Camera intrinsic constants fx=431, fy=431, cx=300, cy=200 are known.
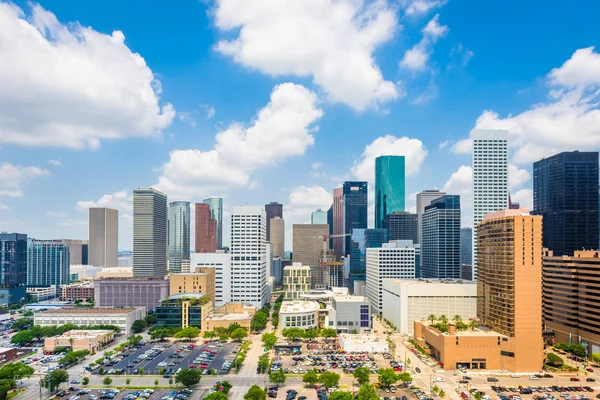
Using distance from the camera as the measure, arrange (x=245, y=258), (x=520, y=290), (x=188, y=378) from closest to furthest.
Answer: (x=188, y=378)
(x=520, y=290)
(x=245, y=258)

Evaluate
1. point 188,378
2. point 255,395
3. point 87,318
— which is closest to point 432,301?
point 255,395

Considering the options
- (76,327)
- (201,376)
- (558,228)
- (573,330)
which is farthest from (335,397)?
(558,228)

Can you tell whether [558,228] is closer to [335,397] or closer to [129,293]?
[335,397]

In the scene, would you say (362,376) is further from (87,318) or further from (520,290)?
(87,318)

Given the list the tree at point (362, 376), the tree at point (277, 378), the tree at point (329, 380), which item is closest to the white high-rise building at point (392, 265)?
the tree at point (362, 376)

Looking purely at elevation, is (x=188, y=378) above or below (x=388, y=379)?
below

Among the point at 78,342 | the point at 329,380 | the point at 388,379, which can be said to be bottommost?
the point at 78,342
